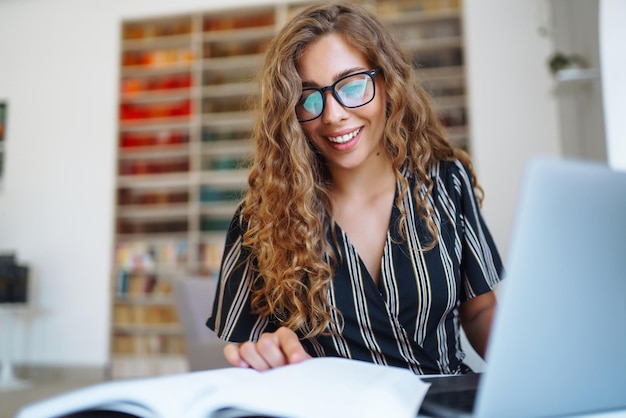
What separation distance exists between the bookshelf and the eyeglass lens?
14.4 feet

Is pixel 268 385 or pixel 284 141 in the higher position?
pixel 284 141

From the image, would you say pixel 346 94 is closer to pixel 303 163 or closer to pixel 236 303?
pixel 303 163

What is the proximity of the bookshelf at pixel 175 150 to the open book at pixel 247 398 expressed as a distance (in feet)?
16.4

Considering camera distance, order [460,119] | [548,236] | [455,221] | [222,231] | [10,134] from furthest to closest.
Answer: [10,134]
[222,231]
[460,119]
[455,221]
[548,236]

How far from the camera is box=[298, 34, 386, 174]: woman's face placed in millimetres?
1095

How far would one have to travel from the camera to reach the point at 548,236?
41 centimetres

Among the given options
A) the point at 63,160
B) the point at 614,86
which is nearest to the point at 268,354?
the point at 614,86

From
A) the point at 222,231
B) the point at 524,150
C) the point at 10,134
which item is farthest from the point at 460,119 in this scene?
the point at 10,134

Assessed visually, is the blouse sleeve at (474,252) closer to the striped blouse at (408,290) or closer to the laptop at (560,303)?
the striped blouse at (408,290)

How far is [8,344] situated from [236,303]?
17.9 feet

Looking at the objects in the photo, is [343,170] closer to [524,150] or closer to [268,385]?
[268,385]

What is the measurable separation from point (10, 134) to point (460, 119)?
15.3 feet

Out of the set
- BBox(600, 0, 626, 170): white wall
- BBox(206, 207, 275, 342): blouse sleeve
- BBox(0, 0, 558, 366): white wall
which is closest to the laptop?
BBox(206, 207, 275, 342): blouse sleeve

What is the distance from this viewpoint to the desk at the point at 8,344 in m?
4.92
